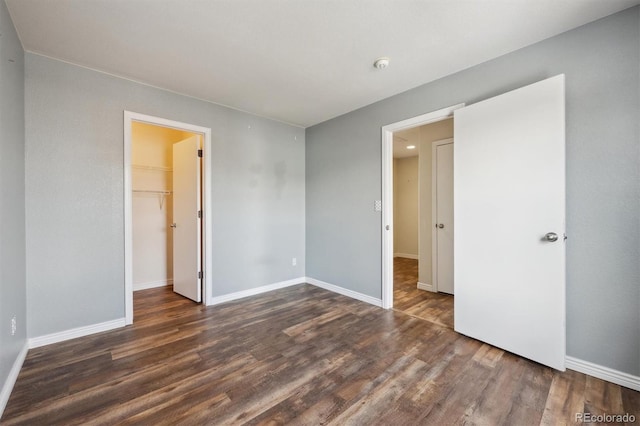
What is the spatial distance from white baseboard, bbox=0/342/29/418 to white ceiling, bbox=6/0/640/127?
2.46 metres

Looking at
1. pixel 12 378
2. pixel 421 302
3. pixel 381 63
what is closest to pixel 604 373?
pixel 421 302

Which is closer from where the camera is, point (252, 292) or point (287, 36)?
point (287, 36)

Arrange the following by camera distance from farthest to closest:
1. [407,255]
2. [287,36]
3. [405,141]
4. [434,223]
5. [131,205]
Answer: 1. [407,255]
2. [405,141]
3. [434,223]
4. [131,205]
5. [287,36]

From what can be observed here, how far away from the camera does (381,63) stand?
97.7 inches

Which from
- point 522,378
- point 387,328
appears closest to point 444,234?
point 387,328

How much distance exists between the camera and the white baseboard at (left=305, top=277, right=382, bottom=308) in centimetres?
345

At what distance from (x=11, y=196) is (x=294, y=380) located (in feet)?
7.82

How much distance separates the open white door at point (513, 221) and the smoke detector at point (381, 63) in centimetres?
84

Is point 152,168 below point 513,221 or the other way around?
the other way around

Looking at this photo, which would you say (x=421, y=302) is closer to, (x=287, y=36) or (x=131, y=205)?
(x=287, y=36)

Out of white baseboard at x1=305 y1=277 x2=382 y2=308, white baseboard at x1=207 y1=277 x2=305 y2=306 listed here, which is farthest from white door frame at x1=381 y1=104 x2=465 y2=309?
white baseboard at x1=207 y1=277 x2=305 y2=306

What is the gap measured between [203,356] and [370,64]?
117 inches

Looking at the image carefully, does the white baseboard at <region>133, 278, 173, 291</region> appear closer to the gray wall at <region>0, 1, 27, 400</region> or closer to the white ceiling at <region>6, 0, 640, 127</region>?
the gray wall at <region>0, 1, 27, 400</region>

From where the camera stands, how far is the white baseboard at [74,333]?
2350mm
